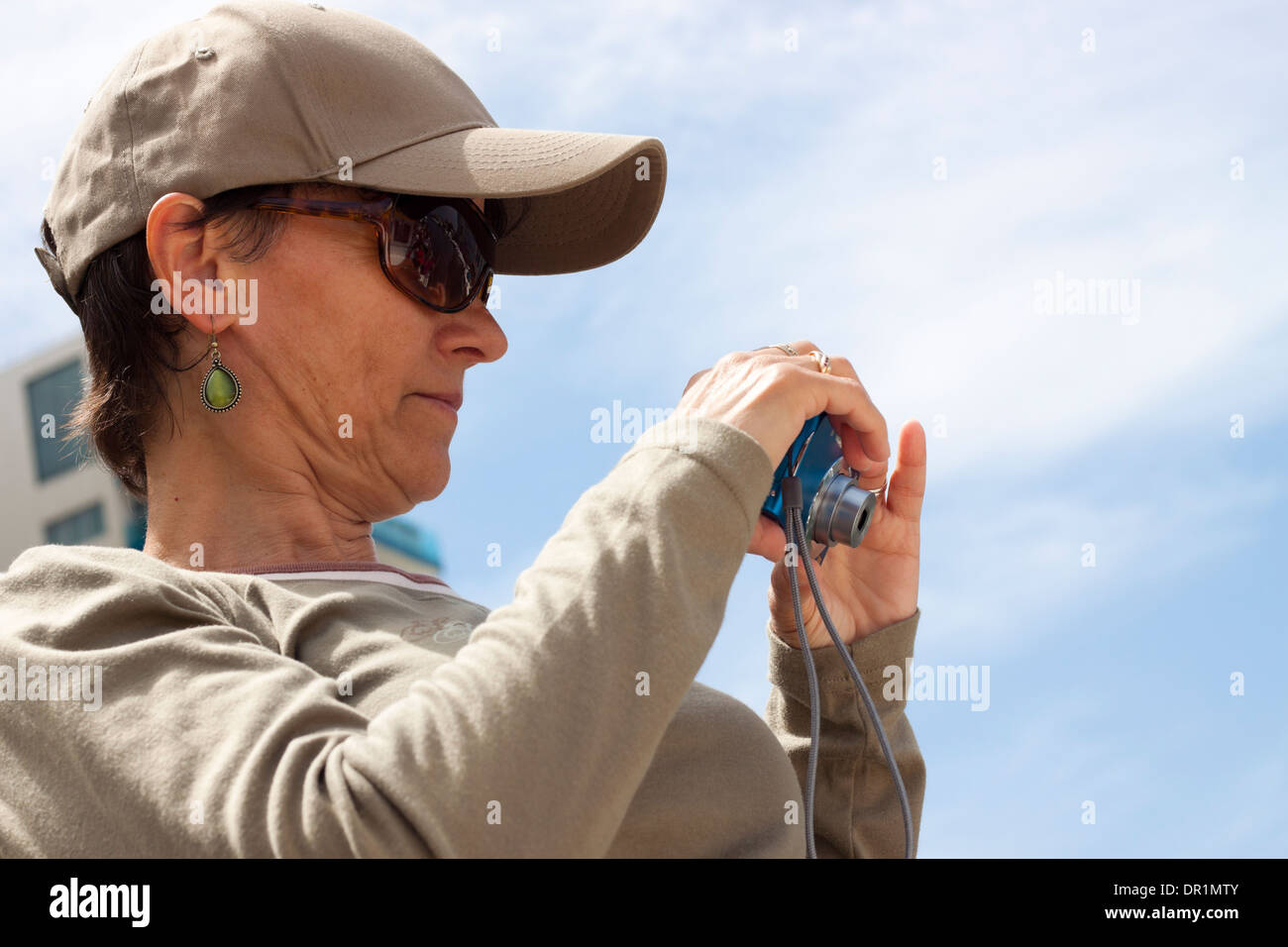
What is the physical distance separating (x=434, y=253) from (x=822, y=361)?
73cm

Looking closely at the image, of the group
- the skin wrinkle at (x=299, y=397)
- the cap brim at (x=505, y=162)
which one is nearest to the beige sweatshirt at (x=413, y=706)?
the skin wrinkle at (x=299, y=397)

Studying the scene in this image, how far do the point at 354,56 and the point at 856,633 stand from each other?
1.47 meters

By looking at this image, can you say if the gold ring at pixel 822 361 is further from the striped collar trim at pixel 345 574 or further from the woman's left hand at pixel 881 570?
the striped collar trim at pixel 345 574

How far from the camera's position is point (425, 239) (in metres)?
2.40

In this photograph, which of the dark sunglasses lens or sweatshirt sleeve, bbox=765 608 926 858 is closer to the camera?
the dark sunglasses lens

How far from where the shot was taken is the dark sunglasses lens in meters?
2.37

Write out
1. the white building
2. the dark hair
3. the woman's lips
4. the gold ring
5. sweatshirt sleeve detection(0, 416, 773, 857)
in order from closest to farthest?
1. sweatshirt sleeve detection(0, 416, 773, 857)
2. the gold ring
3. the dark hair
4. the woman's lips
5. the white building

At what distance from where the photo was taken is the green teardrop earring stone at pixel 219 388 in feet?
7.89

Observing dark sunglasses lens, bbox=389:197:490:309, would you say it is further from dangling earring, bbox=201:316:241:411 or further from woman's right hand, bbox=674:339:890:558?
woman's right hand, bbox=674:339:890:558

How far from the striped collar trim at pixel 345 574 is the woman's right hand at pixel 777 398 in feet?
2.13

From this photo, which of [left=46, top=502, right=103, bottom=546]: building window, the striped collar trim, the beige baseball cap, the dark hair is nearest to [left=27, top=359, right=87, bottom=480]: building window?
[left=46, top=502, right=103, bottom=546]: building window

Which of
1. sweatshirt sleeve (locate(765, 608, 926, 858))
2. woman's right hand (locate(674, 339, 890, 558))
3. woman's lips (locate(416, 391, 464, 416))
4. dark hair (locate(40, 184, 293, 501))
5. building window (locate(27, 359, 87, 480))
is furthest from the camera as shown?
building window (locate(27, 359, 87, 480))

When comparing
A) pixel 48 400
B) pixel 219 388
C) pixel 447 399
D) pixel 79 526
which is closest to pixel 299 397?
pixel 219 388
